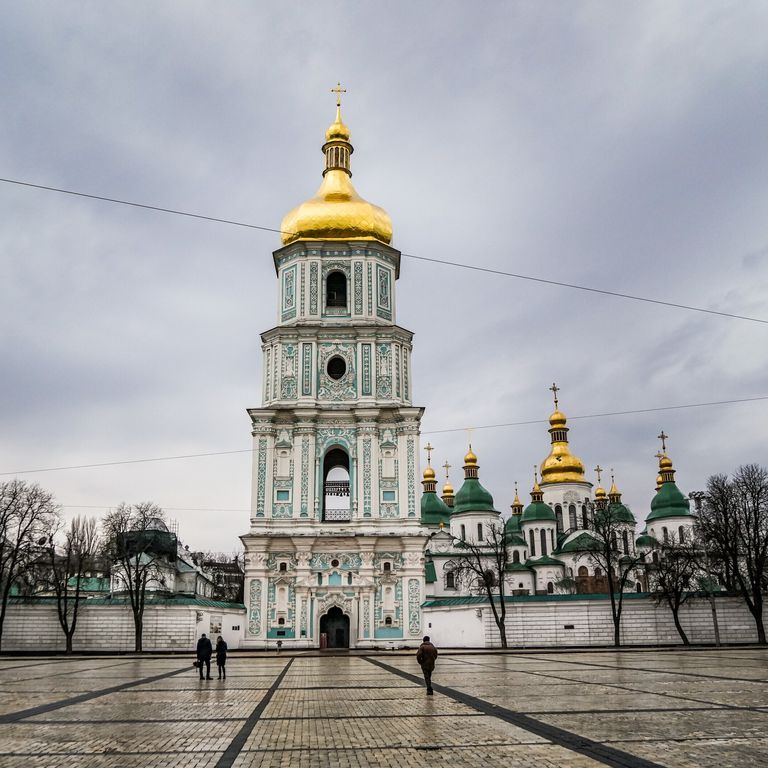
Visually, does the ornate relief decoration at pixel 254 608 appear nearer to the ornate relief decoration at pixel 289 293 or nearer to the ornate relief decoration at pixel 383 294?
the ornate relief decoration at pixel 289 293

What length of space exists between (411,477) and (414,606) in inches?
254

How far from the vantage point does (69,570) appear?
44.2 meters

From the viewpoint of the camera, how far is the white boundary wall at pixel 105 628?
41344mm

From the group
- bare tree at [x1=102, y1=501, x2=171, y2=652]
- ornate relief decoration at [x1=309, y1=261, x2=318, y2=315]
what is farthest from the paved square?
ornate relief decoration at [x1=309, y1=261, x2=318, y2=315]

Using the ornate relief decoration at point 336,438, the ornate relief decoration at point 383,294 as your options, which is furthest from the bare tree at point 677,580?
the ornate relief decoration at point 383,294

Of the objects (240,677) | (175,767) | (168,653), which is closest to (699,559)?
Answer: (168,653)

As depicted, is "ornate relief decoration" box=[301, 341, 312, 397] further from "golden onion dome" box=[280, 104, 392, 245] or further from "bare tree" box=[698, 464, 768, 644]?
"bare tree" box=[698, 464, 768, 644]

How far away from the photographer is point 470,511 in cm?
7694

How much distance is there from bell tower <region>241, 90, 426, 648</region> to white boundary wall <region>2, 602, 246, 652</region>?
2.90 meters

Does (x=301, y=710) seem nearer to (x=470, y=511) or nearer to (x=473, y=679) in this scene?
(x=473, y=679)

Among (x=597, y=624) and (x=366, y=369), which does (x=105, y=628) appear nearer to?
(x=366, y=369)

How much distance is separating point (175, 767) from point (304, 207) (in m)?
43.9

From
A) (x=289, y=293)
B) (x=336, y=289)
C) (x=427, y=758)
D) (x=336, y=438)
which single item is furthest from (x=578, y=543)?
(x=427, y=758)

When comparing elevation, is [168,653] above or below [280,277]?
below
